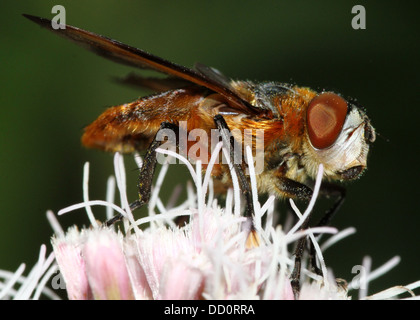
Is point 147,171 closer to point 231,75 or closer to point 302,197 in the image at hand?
point 302,197

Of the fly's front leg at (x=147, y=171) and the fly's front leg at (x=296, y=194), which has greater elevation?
the fly's front leg at (x=147, y=171)

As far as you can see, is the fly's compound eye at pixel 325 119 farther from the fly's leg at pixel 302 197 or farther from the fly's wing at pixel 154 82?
the fly's wing at pixel 154 82

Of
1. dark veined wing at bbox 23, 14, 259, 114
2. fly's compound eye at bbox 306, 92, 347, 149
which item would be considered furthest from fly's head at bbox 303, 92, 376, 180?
dark veined wing at bbox 23, 14, 259, 114

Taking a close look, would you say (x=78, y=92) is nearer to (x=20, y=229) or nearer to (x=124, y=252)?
(x=20, y=229)

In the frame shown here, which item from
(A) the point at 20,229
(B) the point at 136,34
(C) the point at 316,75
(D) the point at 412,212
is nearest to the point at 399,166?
(D) the point at 412,212

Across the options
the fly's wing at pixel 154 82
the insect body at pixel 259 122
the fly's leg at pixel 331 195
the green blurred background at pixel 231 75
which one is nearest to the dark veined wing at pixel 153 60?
the insect body at pixel 259 122

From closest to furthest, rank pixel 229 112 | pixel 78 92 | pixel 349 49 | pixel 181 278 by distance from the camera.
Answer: pixel 181 278
pixel 229 112
pixel 78 92
pixel 349 49

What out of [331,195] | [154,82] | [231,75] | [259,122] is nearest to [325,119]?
[259,122]

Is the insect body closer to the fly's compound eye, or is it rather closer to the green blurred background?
the fly's compound eye
